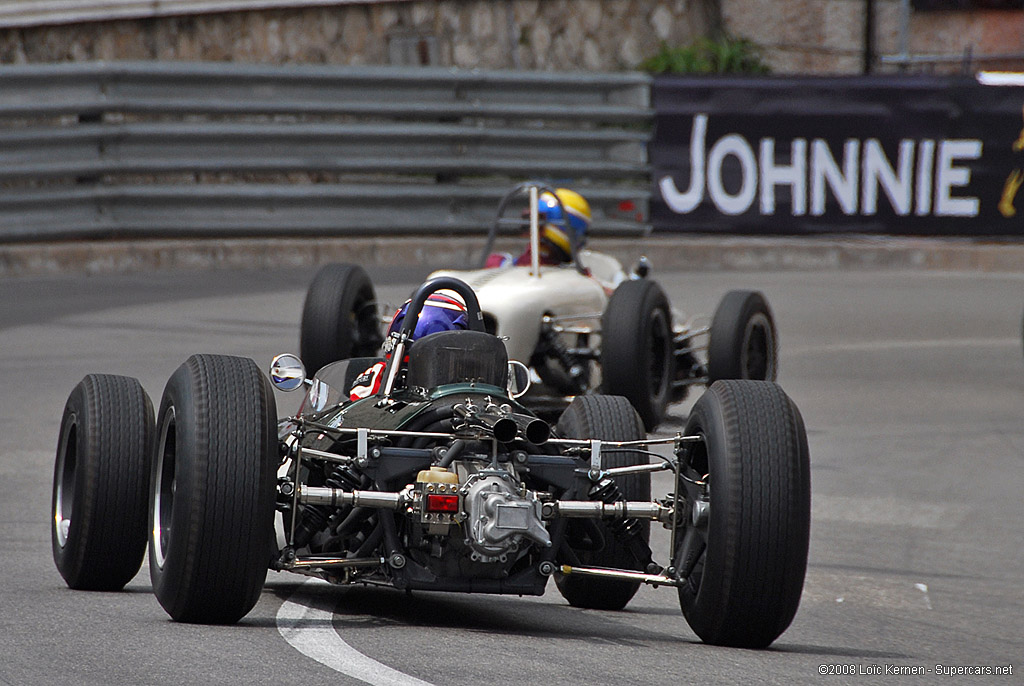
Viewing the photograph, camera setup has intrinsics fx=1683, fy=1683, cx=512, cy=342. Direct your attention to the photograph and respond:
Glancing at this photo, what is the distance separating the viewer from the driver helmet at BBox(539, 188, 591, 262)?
11.2 metres

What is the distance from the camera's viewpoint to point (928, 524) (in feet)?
26.3

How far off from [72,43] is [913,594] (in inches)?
574

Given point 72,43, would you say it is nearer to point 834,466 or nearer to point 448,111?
point 448,111

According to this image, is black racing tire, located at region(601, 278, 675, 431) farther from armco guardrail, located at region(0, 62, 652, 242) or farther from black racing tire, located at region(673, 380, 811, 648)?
armco guardrail, located at region(0, 62, 652, 242)

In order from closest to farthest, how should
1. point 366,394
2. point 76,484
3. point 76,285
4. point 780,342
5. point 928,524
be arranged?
point 76,484, point 366,394, point 928,524, point 780,342, point 76,285

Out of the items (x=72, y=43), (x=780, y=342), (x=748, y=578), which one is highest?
(x=72, y=43)

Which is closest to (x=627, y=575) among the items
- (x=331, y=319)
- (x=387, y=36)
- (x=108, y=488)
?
(x=108, y=488)

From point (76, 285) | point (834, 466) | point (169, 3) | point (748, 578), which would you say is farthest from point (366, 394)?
point (169, 3)

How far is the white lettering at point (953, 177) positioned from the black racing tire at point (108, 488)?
13.4 meters

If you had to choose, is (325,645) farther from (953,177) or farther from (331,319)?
(953,177)

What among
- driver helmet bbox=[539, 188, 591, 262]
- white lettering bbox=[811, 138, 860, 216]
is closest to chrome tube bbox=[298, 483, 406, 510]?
driver helmet bbox=[539, 188, 591, 262]

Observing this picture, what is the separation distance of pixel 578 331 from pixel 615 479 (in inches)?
178

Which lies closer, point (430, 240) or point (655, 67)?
point (430, 240)

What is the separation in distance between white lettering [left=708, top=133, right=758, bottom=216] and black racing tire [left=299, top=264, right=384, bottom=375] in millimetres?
7803
